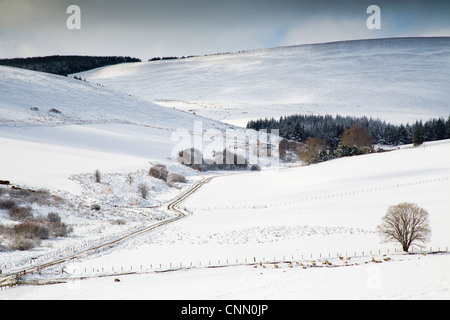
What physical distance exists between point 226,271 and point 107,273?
871 cm

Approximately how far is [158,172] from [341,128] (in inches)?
3182

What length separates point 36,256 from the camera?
101 feet

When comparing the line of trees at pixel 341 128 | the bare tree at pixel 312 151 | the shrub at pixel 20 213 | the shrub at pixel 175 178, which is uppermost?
the line of trees at pixel 341 128

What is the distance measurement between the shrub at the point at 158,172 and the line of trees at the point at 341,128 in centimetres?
6390

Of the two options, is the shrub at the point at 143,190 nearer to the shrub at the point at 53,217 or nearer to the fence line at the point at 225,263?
the shrub at the point at 53,217

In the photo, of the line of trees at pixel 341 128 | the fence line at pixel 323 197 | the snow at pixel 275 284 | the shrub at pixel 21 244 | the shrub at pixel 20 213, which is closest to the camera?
the snow at pixel 275 284

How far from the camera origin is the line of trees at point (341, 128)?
381 ft

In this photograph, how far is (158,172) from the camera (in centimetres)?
7031

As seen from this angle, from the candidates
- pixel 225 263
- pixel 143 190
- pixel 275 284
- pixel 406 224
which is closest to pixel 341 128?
pixel 143 190

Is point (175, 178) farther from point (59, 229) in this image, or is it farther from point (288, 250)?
point (288, 250)

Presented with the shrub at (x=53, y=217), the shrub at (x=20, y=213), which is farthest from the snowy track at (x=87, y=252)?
the shrub at (x=20, y=213)

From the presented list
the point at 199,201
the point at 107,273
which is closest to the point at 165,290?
the point at 107,273

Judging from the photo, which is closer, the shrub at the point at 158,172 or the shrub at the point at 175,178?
the shrub at the point at 158,172
